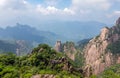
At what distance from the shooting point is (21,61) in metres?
92.1

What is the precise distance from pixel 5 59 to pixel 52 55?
13354 millimetres

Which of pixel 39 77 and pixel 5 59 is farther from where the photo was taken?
pixel 5 59

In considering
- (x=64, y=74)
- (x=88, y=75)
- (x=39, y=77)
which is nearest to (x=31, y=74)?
(x=39, y=77)

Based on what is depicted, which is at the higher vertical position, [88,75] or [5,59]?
[5,59]

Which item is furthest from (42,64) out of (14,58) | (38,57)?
(14,58)

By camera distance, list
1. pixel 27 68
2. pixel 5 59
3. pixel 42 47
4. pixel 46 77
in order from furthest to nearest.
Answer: pixel 42 47 < pixel 5 59 < pixel 27 68 < pixel 46 77

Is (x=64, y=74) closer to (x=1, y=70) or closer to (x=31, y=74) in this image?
(x=31, y=74)

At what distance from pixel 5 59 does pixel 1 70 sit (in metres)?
9.50

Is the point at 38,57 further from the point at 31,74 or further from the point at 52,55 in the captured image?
the point at 31,74

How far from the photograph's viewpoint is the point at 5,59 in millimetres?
91438

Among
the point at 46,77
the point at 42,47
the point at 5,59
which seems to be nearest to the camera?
the point at 46,77

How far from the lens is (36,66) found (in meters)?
89.2

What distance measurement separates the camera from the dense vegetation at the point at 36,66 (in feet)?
261

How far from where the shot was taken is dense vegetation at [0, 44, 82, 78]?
79662mm
